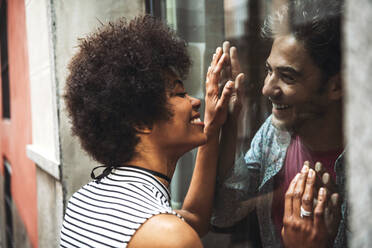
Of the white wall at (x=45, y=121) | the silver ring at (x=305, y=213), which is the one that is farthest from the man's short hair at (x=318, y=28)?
the white wall at (x=45, y=121)

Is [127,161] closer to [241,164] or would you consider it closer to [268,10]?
[241,164]

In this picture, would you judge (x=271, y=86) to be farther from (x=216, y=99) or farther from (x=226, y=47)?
(x=226, y=47)

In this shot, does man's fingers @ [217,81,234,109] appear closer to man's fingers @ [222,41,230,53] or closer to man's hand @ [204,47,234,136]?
man's hand @ [204,47,234,136]

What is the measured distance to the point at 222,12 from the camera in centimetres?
225

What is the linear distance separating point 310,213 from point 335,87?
19.4 inches

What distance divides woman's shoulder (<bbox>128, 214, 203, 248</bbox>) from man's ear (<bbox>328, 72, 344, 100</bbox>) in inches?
29.8

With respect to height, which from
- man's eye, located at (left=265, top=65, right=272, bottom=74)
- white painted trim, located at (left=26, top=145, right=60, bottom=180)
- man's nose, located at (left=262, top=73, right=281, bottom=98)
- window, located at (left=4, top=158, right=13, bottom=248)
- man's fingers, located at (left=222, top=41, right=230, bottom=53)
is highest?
man's fingers, located at (left=222, top=41, right=230, bottom=53)

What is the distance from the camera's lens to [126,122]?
1615 millimetres

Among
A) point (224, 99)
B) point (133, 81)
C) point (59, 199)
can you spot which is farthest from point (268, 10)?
point (59, 199)

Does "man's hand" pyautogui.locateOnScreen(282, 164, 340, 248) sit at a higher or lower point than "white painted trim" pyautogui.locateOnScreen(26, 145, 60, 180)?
higher

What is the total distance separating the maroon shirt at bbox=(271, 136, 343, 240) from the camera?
152 centimetres

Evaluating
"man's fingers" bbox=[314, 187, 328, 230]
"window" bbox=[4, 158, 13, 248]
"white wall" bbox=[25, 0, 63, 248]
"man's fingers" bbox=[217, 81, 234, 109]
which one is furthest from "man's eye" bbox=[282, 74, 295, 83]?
"window" bbox=[4, 158, 13, 248]

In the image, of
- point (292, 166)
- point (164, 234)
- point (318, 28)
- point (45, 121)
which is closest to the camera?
point (164, 234)

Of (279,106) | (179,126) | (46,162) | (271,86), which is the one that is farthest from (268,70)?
(46,162)
